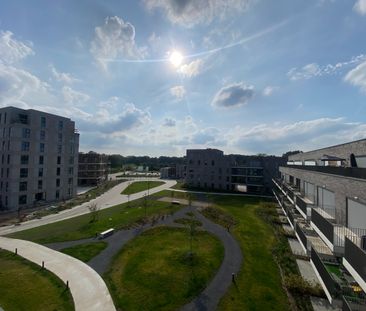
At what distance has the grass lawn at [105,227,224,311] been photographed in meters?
19.3

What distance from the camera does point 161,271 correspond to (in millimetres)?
23797

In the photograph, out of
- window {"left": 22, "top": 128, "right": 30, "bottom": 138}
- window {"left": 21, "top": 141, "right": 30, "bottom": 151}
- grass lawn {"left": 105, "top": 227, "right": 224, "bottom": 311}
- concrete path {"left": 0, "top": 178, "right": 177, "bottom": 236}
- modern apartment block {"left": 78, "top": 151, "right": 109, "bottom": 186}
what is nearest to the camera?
grass lawn {"left": 105, "top": 227, "right": 224, "bottom": 311}

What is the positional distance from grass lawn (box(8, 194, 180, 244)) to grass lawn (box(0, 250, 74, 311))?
24.1 ft

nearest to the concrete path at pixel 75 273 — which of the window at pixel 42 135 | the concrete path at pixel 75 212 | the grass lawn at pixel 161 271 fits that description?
the grass lawn at pixel 161 271

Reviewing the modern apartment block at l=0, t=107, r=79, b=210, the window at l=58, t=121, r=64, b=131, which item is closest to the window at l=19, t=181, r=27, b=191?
the modern apartment block at l=0, t=107, r=79, b=210

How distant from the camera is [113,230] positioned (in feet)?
117

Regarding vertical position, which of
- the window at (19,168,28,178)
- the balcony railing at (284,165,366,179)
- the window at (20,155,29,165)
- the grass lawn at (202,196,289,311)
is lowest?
the grass lawn at (202,196,289,311)

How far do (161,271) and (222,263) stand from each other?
6.63 metres

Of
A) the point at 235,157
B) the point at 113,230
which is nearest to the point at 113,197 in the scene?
the point at 113,230

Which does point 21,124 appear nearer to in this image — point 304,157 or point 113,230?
point 113,230

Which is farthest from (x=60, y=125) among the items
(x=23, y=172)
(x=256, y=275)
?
(x=256, y=275)

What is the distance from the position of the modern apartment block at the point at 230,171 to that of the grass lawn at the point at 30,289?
61.9 meters

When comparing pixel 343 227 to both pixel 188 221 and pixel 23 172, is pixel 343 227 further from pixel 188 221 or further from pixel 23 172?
pixel 23 172

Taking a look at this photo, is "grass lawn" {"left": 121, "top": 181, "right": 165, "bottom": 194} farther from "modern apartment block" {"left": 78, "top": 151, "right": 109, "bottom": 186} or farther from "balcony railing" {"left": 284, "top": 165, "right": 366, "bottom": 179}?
"balcony railing" {"left": 284, "top": 165, "right": 366, "bottom": 179}
